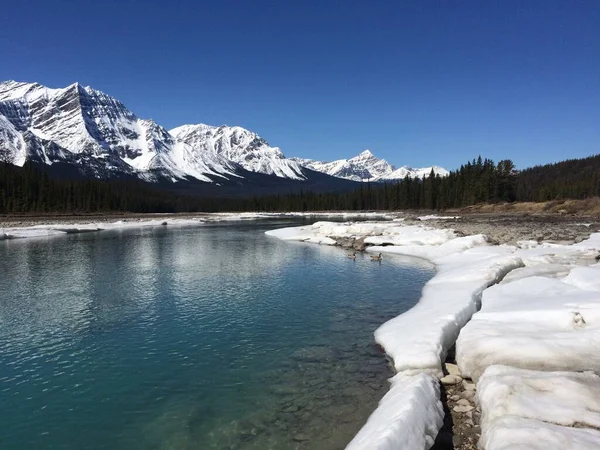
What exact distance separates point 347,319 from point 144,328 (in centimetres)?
838

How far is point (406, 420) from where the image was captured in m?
7.41

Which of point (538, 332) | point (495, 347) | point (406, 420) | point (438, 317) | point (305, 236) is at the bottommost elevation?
point (406, 420)

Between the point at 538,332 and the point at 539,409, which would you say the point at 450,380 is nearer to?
the point at 538,332

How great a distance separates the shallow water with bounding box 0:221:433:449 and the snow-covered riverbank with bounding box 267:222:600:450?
1.32m

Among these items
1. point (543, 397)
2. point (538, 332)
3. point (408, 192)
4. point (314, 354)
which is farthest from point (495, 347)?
point (408, 192)

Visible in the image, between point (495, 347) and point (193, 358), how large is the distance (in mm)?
9030

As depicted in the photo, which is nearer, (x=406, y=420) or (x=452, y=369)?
(x=406, y=420)

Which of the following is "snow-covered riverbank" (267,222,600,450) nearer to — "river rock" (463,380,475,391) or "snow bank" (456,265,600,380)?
"snow bank" (456,265,600,380)

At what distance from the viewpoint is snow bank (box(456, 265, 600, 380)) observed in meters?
8.98

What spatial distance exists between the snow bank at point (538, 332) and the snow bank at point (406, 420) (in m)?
1.67

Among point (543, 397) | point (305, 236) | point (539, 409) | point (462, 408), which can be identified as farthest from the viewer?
point (305, 236)

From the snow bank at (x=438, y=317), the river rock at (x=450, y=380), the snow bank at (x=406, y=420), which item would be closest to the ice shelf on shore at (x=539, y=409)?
the snow bank at (x=406, y=420)

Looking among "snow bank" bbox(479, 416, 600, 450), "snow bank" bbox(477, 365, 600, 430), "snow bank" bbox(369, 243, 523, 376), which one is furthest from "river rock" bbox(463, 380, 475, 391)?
"snow bank" bbox(479, 416, 600, 450)

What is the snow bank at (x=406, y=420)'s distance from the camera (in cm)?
685
